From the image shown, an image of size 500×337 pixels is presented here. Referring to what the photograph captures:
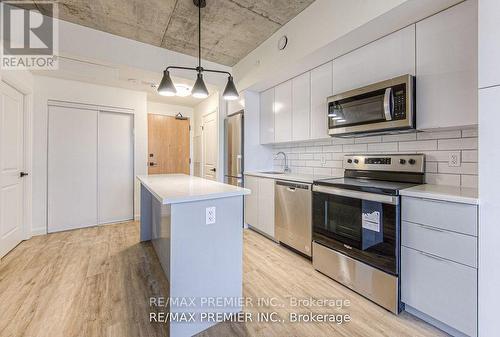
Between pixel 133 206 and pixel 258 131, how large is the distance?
9.03 ft

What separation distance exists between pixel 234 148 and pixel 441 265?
3.00 m

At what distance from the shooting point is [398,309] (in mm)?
1679

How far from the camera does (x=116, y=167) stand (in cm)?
406

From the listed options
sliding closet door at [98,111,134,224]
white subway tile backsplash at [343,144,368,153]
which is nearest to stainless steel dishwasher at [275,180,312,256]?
white subway tile backsplash at [343,144,368,153]

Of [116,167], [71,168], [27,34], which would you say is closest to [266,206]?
[116,167]

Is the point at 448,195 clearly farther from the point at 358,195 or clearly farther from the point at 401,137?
the point at 401,137

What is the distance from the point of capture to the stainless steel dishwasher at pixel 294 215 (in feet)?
8.23

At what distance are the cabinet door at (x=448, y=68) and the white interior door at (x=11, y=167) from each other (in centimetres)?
431

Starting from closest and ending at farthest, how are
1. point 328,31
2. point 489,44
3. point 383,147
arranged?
point 489,44, point 328,31, point 383,147

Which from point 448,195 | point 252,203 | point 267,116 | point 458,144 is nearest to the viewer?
point 448,195

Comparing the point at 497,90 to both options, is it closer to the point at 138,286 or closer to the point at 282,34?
the point at 282,34

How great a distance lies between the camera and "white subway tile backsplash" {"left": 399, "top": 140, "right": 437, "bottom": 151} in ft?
6.46

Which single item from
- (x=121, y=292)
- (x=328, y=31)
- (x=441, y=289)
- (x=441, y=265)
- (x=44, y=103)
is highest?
(x=328, y=31)

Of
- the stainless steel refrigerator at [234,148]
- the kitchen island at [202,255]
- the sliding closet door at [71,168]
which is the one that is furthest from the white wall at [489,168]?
the sliding closet door at [71,168]
